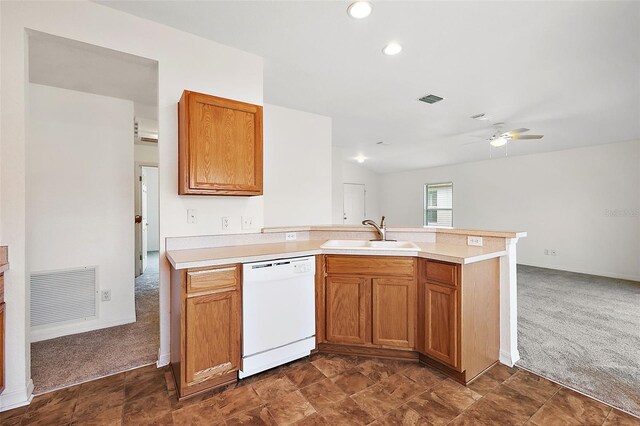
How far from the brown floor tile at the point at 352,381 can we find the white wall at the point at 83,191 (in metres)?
2.39

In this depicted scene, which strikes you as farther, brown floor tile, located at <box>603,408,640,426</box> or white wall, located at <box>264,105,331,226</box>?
white wall, located at <box>264,105,331,226</box>

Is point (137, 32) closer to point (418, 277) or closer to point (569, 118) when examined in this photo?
point (418, 277)

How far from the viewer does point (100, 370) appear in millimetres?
2102

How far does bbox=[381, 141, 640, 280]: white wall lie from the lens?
475 centimetres

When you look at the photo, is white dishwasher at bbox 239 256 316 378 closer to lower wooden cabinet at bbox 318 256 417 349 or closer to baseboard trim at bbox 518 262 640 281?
lower wooden cabinet at bbox 318 256 417 349

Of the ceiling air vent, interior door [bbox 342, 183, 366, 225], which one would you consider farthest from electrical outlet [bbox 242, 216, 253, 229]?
interior door [bbox 342, 183, 366, 225]

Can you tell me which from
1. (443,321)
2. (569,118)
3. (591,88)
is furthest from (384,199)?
(443,321)

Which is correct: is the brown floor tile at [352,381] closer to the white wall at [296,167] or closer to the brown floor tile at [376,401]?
the brown floor tile at [376,401]

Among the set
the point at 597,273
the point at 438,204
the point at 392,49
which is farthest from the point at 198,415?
the point at 438,204

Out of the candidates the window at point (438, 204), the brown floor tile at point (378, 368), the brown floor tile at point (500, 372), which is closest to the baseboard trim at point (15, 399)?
the brown floor tile at point (378, 368)

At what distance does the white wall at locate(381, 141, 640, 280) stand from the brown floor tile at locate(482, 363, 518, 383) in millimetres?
4595

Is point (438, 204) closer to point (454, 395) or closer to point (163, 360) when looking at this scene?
point (454, 395)

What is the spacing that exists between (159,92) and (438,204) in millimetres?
7112

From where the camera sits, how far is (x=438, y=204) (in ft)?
25.2
